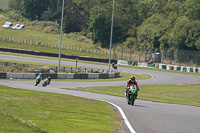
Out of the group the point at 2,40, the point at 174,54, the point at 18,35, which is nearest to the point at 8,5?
the point at 18,35

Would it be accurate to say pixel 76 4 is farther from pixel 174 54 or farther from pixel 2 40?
pixel 174 54

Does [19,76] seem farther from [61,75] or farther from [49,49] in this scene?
[49,49]

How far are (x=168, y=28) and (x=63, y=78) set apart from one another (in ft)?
182

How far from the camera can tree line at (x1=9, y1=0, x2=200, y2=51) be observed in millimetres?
83562

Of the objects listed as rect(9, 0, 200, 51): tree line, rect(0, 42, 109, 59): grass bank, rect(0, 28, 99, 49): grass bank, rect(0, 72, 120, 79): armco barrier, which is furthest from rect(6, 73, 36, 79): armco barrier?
rect(0, 28, 99, 49): grass bank

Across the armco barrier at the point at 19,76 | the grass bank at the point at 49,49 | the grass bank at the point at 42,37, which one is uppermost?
the grass bank at the point at 42,37

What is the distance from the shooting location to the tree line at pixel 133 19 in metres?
83.6

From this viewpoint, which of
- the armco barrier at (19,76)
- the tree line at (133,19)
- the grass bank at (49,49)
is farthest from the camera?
the grass bank at (49,49)

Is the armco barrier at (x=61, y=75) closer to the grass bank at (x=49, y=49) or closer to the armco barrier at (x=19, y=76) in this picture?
the armco barrier at (x=19, y=76)

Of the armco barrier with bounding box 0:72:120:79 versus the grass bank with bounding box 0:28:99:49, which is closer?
the armco barrier with bounding box 0:72:120:79

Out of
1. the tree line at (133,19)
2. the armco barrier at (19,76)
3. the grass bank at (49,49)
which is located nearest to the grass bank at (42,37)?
the tree line at (133,19)

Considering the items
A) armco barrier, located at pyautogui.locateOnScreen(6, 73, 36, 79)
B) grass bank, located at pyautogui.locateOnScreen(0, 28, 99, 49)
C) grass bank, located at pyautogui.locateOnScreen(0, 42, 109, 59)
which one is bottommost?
armco barrier, located at pyautogui.locateOnScreen(6, 73, 36, 79)

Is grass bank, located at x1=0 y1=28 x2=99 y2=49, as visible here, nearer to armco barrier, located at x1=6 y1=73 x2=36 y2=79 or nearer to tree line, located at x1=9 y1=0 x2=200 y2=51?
tree line, located at x1=9 y1=0 x2=200 y2=51

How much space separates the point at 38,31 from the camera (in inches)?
4577
